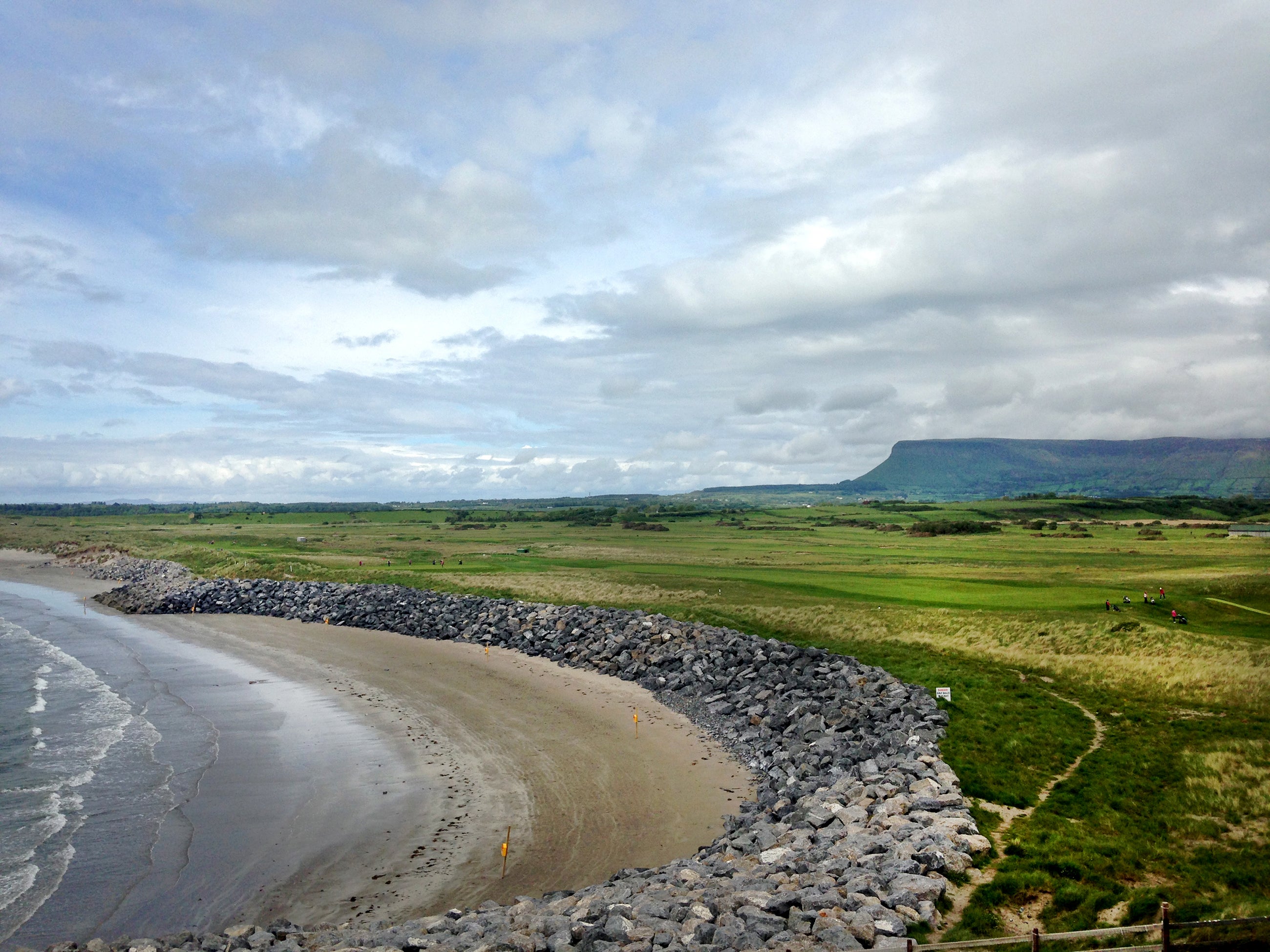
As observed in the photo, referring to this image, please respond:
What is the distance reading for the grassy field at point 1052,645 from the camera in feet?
41.1

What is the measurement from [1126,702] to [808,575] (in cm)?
3270

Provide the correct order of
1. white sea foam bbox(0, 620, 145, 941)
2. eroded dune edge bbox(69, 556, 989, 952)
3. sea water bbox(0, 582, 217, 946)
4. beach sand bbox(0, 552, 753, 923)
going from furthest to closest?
beach sand bbox(0, 552, 753, 923) → white sea foam bbox(0, 620, 145, 941) → sea water bbox(0, 582, 217, 946) → eroded dune edge bbox(69, 556, 989, 952)

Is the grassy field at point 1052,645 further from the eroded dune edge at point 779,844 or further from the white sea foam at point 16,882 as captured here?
the white sea foam at point 16,882

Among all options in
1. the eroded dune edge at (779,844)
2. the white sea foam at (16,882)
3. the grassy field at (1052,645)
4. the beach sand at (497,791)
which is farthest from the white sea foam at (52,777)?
the grassy field at (1052,645)

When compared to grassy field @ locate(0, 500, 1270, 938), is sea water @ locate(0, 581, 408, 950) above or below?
below

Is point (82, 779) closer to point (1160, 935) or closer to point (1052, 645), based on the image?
point (1160, 935)

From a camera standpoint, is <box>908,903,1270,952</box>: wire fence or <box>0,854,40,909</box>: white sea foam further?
<box>0,854,40,909</box>: white sea foam

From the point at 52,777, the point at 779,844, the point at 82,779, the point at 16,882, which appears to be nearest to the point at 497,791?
the point at 779,844

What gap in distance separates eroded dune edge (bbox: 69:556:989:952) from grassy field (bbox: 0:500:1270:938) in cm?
132

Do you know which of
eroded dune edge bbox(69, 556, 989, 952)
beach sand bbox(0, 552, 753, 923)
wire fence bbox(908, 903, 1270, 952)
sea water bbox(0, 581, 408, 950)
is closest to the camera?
wire fence bbox(908, 903, 1270, 952)

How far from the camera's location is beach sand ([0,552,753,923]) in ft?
51.6

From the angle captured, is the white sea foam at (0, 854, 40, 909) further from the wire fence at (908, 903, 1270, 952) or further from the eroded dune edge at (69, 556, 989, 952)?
the wire fence at (908, 903, 1270, 952)

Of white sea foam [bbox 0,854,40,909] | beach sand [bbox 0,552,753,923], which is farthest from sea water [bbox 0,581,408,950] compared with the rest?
beach sand [bbox 0,552,753,923]

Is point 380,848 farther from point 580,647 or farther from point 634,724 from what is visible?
point 580,647
